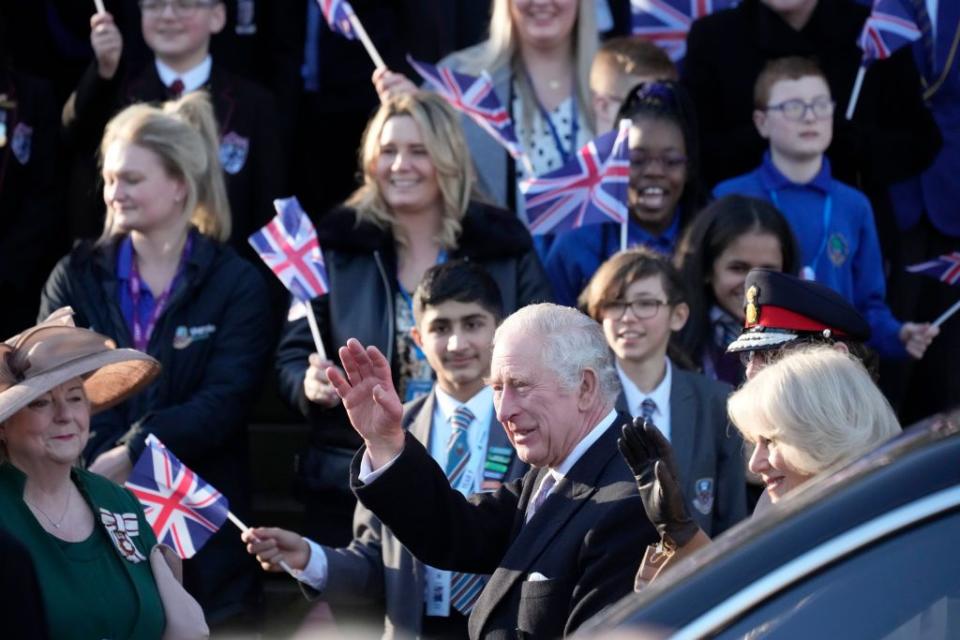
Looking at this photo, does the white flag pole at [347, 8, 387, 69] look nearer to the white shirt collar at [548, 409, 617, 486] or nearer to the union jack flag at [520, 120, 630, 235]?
the union jack flag at [520, 120, 630, 235]

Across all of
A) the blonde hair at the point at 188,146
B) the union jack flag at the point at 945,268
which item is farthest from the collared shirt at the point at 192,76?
the union jack flag at the point at 945,268

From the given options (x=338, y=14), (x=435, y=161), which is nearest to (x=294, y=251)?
(x=435, y=161)

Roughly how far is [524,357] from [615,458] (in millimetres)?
363

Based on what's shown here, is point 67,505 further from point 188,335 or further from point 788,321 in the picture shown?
point 788,321

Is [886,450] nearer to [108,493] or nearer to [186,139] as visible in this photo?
[108,493]

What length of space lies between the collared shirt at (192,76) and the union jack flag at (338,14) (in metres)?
0.62

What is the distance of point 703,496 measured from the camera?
20.0 ft

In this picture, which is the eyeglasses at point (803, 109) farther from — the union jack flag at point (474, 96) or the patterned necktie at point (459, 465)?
the patterned necktie at point (459, 465)

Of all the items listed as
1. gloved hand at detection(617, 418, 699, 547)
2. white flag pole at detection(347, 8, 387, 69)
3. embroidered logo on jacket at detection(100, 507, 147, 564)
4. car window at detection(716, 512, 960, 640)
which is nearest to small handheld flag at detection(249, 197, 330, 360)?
white flag pole at detection(347, 8, 387, 69)

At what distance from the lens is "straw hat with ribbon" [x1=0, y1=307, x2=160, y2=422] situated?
515 centimetres

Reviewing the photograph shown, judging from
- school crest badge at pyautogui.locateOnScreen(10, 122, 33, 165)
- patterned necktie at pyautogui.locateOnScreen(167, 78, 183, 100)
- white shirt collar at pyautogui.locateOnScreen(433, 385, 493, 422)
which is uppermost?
patterned necktie at pyautogui.locateOnScreen(167, 78, 183, 100)

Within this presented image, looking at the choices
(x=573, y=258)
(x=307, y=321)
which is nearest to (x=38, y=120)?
(x=307, y=321)

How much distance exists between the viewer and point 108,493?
5246mm

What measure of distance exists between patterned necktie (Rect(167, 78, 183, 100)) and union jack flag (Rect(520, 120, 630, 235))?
5.98ft
